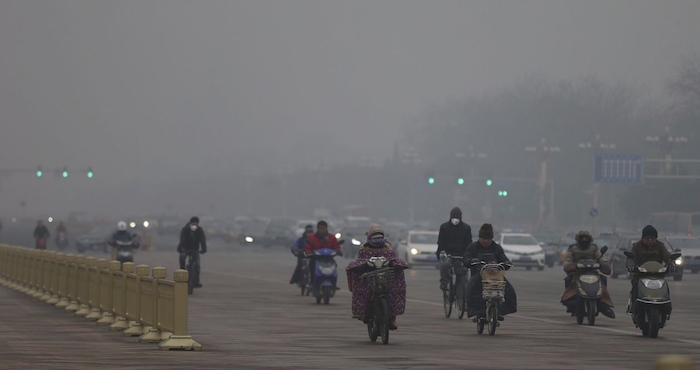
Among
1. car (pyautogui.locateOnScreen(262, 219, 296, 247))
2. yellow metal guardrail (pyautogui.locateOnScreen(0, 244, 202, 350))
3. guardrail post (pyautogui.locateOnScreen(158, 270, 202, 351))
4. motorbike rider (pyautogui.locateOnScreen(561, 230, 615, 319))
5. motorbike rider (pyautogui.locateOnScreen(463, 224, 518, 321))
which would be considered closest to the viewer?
guardrail post (pyautogui.locateOnScreen(158, 270, 202, 351))

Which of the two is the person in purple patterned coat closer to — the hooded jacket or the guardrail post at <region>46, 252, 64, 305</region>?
the hooded jacket

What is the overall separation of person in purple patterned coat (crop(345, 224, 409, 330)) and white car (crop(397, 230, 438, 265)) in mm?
32417

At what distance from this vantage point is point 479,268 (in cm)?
2066

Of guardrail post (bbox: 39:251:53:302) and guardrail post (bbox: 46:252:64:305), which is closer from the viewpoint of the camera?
guardrail post (bbox: 46:252:64:305)

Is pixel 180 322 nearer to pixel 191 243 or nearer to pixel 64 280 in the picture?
pixel 64 280

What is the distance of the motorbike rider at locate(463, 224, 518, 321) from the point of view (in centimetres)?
2028

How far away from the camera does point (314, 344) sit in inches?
712

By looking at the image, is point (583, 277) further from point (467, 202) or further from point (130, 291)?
point (467, 202)

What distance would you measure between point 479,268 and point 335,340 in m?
2.90

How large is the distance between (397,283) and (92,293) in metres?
7.20

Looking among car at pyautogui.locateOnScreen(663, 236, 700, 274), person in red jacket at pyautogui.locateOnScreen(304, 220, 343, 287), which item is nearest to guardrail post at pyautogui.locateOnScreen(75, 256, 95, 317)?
person in red jacket at pyautogui.locateOnScreen(304, 220, 343, 287)

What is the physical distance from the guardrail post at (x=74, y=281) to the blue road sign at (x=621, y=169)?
210 feet

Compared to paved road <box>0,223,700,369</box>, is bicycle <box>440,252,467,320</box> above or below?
above

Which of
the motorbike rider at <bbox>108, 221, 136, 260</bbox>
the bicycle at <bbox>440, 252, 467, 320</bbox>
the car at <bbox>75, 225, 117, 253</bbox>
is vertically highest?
the motorbike rider at <bbox>108, 221, 136, 260</bbox>
